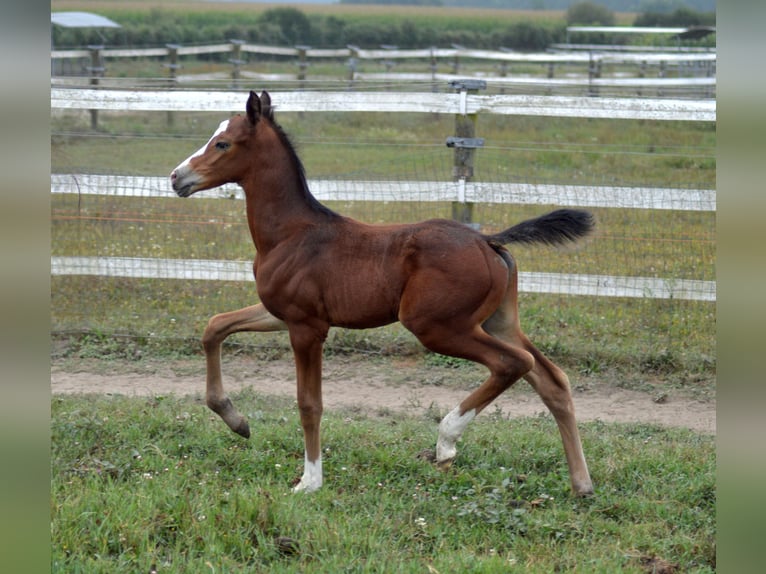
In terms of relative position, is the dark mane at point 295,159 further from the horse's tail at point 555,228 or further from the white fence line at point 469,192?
the white fence line at point 469,192

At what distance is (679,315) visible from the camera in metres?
7.68

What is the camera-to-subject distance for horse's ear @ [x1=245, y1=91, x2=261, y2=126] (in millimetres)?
4895

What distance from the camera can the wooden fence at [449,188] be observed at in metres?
7.38

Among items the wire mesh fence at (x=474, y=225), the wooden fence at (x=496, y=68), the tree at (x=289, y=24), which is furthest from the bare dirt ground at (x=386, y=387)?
the tree at (x=289, y=24)

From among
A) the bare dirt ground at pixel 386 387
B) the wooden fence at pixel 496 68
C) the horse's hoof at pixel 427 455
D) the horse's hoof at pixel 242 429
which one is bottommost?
the bare dirt ground at pixel 386 387

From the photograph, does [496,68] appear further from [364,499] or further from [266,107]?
[364,499]

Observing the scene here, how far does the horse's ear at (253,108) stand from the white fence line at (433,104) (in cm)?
264

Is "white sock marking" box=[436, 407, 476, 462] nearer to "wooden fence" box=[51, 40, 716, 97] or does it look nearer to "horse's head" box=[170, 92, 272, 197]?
"horse's head" box=[170, 92, 272, 197]

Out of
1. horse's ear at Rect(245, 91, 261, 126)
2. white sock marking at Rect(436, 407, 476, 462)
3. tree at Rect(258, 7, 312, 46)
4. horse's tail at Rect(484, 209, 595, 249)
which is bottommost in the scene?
white sock marking at Rect(436, 407, 476, 462)

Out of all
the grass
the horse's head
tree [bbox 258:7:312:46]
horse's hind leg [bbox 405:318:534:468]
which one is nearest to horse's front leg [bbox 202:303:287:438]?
the grass

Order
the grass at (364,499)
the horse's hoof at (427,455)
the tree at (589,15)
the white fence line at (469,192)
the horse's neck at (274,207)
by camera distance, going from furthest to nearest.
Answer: the tree at (589,15), the white fence line at (469,192), the horse's hoof at (427,455), the horse's neck at (274,207), the grass at (364,499)

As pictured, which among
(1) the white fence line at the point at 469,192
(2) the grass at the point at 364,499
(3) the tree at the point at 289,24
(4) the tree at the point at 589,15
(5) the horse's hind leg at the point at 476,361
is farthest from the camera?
(4) the tree at the point at 589,15

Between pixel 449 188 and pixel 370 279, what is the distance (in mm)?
3009
